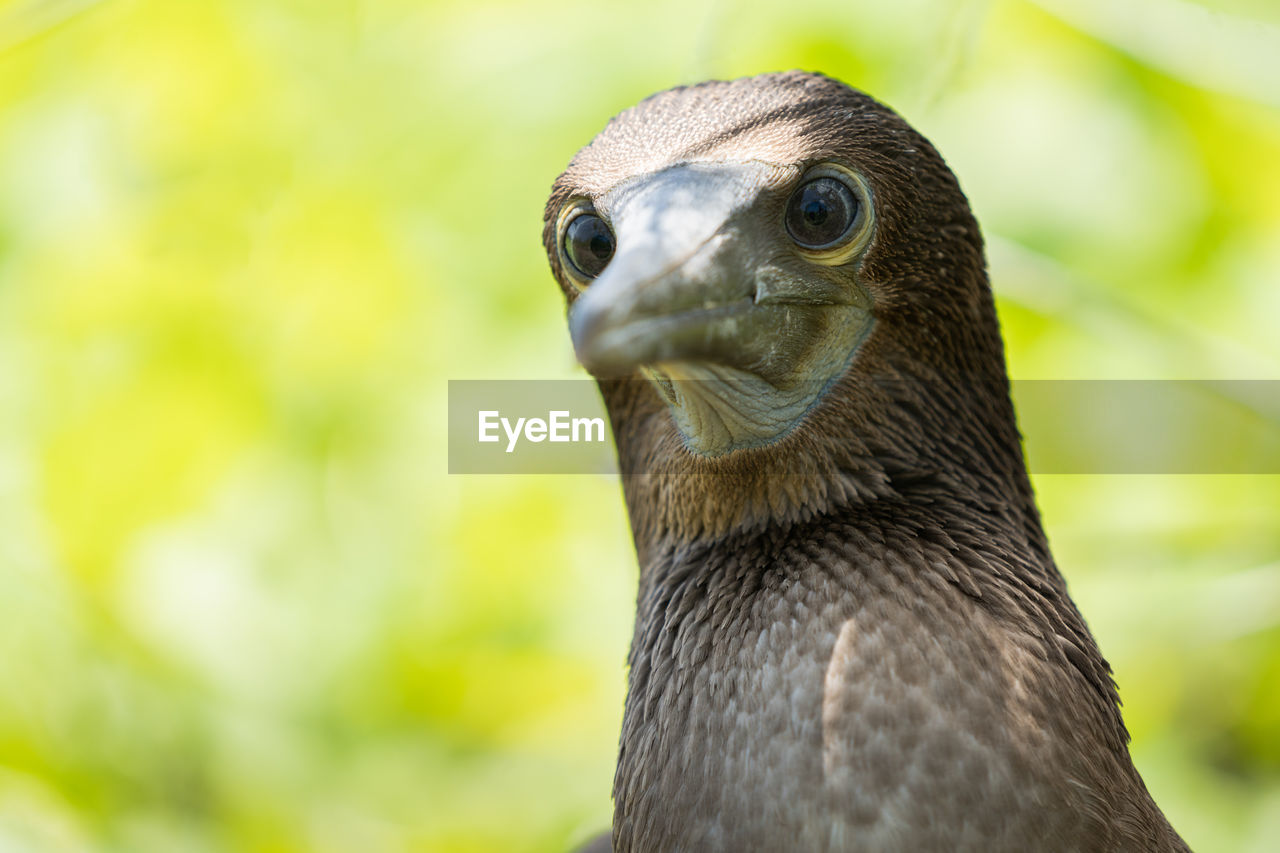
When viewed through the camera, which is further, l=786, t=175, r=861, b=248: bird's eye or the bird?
l=786, t=175, r=861, b=248: bird's eye

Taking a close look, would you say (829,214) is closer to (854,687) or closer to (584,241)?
(584,241)

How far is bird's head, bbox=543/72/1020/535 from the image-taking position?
4.92 ft

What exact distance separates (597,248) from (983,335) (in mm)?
672

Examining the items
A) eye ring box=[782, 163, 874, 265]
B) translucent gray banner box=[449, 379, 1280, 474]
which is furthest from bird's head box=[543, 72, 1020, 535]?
translucent gray banner box=[449, 379, 1280, 474]

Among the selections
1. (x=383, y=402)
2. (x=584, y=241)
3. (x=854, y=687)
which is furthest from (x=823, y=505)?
(x=383, y=402)

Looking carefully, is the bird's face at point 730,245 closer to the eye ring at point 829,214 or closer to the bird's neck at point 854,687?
the eye ring at point 829,214

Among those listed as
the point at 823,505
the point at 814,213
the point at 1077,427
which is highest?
the point at 1077,427

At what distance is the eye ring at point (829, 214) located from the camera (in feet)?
5.35

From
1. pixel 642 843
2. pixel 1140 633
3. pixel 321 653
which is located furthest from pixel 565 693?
pixel 642 843

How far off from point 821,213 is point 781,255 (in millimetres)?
103

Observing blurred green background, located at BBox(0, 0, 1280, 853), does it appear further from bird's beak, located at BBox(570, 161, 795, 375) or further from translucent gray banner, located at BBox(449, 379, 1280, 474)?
bird's beak, located at BBox(570, 161, 795, 375)

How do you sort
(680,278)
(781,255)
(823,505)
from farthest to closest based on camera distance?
1. (823,505)
2. (781,255)
3. (680,278)

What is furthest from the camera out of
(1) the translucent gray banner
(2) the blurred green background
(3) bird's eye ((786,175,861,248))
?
(1) the translucent gray banner

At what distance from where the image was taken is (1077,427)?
3.54m
